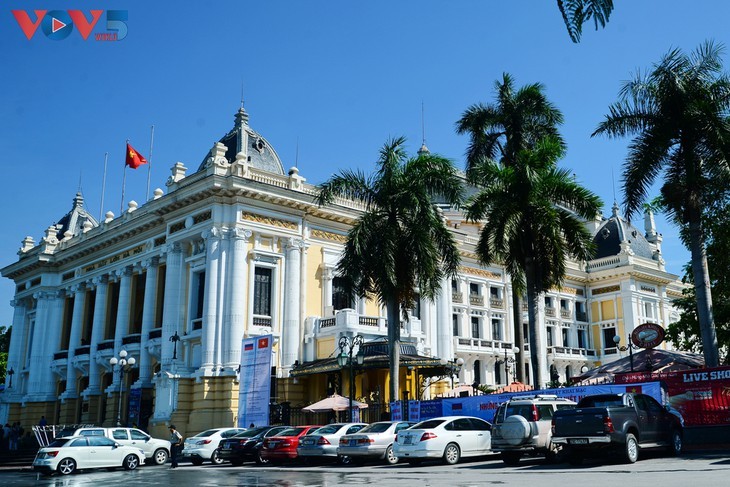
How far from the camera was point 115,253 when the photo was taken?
46469 millimetres

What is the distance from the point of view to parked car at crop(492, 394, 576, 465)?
18.9 m

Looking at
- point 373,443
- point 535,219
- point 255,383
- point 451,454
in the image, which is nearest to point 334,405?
point 255,383

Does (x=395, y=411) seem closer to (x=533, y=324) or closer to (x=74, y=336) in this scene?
(x=533, y=324)

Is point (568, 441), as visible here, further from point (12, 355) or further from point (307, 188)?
point (12, 355)

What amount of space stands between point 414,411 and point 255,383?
27.8ft

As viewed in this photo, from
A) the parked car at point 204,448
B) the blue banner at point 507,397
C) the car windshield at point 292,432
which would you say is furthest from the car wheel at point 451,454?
the parked car at point 204,448

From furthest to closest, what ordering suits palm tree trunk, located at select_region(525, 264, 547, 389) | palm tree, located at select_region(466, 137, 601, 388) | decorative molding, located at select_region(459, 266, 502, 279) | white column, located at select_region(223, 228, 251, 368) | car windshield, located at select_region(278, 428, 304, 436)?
decorative molding, located at select_region(459, 266, 502, 279), white column, located at select_region(223, 228, 251, 368), palm tree, located at select_region(466, 137, 601, 388), palm tree trunk, located at select_region(525, 264, 547, 389), car windshield, located at select_region(278, 428, 304, 436)

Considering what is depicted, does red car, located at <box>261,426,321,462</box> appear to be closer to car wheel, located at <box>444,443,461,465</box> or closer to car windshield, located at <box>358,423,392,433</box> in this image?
car windshield, located at <box>358,423,392,433</box>

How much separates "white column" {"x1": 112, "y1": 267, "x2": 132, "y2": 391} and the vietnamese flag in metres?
7.14

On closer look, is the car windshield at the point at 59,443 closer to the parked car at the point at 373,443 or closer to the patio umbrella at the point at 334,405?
the parked car at the point at 373,443

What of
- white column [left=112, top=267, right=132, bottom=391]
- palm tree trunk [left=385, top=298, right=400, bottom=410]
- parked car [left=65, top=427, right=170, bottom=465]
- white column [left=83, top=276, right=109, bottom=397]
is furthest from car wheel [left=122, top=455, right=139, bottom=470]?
white column [left=83, top=276, right=109, bottom=397]

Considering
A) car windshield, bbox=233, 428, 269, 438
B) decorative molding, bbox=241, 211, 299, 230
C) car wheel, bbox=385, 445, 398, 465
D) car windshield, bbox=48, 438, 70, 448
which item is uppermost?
decorative molding, bbox=241, 211, 299, 230

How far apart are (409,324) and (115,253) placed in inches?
783

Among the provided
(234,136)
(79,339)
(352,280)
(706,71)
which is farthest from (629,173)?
(79,339)
